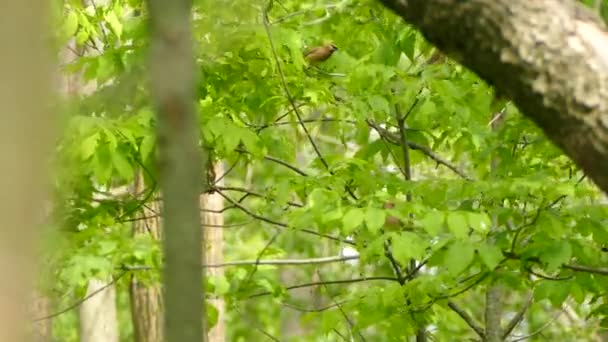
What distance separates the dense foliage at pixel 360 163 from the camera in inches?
184

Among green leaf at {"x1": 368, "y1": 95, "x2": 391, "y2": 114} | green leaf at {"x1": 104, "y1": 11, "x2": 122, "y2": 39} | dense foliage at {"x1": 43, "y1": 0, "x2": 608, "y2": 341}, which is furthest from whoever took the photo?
green leaf at {"x1": 104, "y1": 11, "x2": 122, "y2": 39}

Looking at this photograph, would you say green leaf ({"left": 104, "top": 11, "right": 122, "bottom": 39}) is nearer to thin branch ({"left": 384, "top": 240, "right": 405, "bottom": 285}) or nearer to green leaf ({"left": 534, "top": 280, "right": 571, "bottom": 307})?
thin branch ({"left": 384, "top": 240, "right": 405, "bottom": 285})

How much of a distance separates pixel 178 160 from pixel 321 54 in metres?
4.59

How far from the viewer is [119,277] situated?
6.21 m

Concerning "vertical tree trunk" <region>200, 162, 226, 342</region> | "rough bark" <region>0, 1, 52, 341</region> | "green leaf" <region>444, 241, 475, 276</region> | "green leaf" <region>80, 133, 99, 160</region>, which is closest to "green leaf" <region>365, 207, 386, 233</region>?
"green leaf" <region>444, 241, 475, 276</region>

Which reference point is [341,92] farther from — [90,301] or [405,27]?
[90,301]

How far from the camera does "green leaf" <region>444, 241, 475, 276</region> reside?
4.39m

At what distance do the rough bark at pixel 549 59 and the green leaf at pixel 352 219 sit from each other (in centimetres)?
197

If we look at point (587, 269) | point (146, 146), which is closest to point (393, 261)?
point (587, 269)

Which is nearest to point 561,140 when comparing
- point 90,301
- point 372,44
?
point 372,44

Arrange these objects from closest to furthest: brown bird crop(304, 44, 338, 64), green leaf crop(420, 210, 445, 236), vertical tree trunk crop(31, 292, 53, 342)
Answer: vertical tree trunk crop(31, 292, 53, 342), green leaf crop(420, 210, 445, 236), brown bird crop(304, 44, 338, 64)

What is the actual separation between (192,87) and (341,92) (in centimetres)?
458

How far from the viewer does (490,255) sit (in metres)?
4.46

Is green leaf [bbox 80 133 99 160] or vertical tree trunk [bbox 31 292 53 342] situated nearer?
vertical tree trunk [bbox 31 292 53 342]
